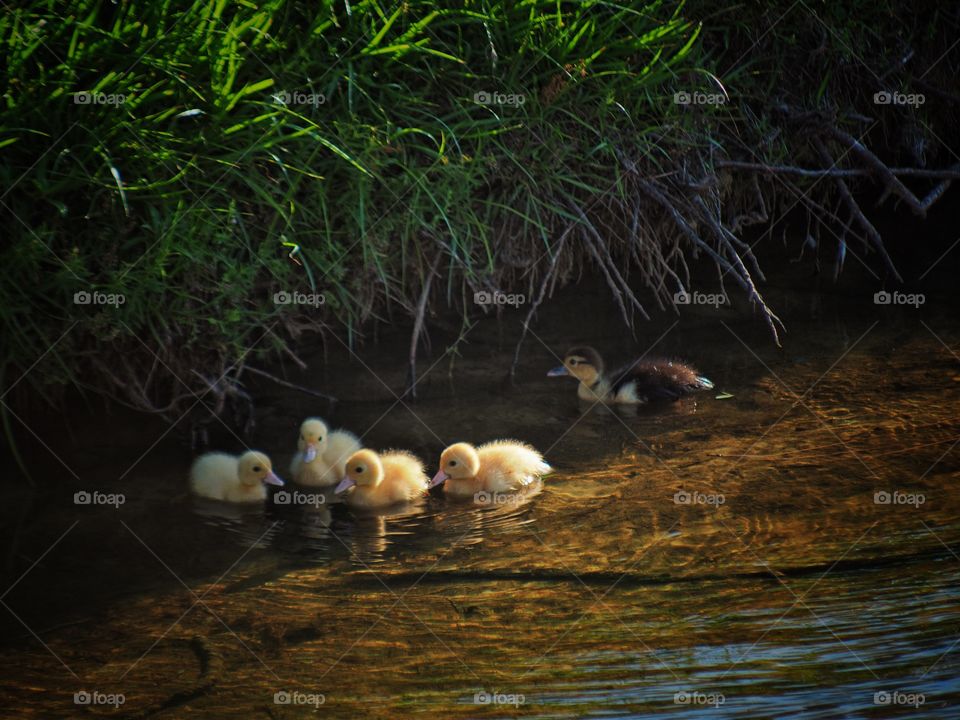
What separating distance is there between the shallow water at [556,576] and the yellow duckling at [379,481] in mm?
80

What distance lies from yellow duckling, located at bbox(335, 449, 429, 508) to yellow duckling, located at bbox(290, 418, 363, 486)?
0.41ft

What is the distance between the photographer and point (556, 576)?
348 centimetres

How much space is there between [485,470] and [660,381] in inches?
46.2

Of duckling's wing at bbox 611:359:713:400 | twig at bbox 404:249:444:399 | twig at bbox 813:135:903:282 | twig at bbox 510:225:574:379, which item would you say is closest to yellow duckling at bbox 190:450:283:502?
twig at bbox 404:249:444:399

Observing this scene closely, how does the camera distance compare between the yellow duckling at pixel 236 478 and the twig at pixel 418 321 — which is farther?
the twig at pixel 418 321

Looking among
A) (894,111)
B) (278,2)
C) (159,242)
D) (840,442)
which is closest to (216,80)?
(278,2)

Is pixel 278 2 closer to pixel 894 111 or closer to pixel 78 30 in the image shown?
pixel 78 30

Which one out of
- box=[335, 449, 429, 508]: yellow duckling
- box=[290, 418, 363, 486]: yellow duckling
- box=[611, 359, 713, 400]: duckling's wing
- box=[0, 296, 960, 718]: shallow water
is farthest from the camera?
box=[611, 359, 713, 400]: duckling's wing

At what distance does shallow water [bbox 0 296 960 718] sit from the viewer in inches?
115

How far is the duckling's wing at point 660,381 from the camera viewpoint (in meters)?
5.03

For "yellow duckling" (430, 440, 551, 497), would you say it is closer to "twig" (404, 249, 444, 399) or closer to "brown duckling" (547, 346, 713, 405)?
"twig" (404, 249, 444, 399)

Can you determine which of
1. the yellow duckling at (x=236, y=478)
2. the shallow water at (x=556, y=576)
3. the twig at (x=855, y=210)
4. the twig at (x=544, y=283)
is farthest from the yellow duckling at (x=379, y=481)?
the twig at (x=855, y=210)

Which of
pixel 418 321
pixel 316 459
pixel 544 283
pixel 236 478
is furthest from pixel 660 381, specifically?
pixel 236 478

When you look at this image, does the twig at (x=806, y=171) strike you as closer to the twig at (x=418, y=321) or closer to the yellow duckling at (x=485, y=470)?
the twig at (x=418, y=321)
